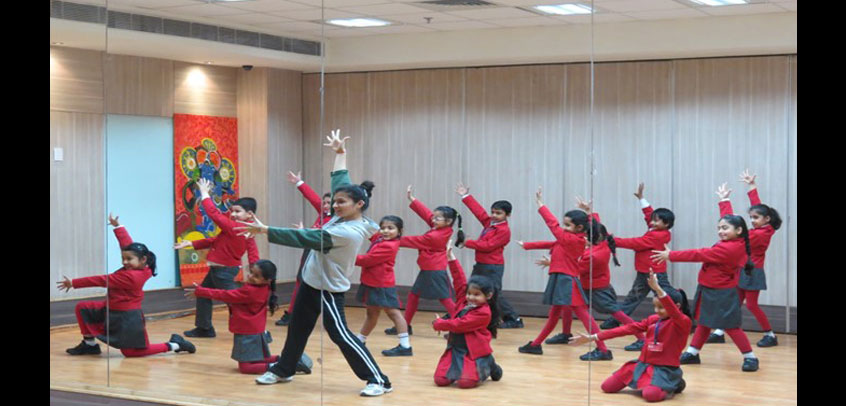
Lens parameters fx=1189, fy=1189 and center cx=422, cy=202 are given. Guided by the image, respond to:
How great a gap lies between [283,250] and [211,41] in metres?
1.46

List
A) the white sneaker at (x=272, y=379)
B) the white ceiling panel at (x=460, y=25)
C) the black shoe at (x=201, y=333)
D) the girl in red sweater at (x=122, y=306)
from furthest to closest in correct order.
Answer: the girl in red sweater at (x=122, y=306) < the black shoe at (x=201, y=333) < the white ceiling panel at (x=460, y=25) < the white sneaker at (x=272, y=379)

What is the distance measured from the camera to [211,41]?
7.52 meters

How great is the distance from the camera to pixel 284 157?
7223 mm

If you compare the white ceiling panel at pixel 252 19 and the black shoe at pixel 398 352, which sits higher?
the white ceiling panel at pixel 252 19

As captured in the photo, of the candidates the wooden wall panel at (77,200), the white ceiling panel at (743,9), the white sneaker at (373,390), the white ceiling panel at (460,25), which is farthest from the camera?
the wooden wall panel at (77,200)

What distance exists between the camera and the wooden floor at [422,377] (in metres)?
6.93

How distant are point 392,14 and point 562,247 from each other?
70.0 inches

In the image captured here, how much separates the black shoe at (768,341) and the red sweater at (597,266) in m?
1.10

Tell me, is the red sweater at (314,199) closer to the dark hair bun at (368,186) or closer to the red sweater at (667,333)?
the dark hair bun at (368,186)

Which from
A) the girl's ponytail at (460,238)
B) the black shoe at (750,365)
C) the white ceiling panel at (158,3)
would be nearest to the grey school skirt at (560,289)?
the girl's ponytail at (460,238)

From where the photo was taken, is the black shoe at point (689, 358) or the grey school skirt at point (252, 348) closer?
the grey school skirt at point (252, 348)

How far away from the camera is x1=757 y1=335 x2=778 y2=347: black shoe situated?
7.44 m

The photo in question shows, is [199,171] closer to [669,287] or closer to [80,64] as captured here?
[80,64]

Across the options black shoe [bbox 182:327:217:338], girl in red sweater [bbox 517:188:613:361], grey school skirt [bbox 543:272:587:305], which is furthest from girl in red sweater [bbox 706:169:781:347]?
black shoe [bbox 182:327:217:338]
